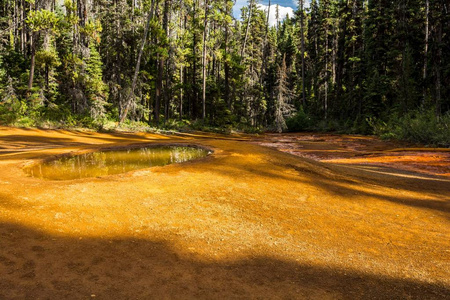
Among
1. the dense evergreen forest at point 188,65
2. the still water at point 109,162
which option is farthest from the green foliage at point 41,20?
the still water at point 109,162

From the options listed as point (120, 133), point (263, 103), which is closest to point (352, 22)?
point (263, 103)

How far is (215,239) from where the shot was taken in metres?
3.14

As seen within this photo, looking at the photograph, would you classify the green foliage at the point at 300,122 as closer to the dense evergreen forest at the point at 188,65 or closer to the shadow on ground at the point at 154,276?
the dense evergreen forest at the point at 188,65

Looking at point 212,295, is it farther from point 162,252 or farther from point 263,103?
point 263,103

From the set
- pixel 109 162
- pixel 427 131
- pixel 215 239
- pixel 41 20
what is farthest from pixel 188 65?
pixel 215 239

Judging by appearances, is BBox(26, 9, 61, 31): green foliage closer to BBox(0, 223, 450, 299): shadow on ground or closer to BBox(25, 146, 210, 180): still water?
BBox(25, 146, 210, 180): still water

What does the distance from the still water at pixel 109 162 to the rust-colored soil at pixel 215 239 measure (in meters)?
0.84

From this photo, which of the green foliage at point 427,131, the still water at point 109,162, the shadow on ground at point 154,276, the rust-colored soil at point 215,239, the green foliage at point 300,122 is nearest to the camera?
the shadow on ground at point 154,276

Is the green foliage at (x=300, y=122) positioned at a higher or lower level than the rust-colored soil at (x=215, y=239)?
higher

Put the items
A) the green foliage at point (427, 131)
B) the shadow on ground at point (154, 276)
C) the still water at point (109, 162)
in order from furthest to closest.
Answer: the green foliage at point (427, 131) < the still water at point (109, 162) < the shadow on ground at point (154, 276)

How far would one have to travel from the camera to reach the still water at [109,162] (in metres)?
6.25

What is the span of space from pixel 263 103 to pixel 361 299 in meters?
37.2

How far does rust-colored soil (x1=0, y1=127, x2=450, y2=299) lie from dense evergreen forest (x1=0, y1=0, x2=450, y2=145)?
13471mm

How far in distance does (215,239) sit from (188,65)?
1175 inches
